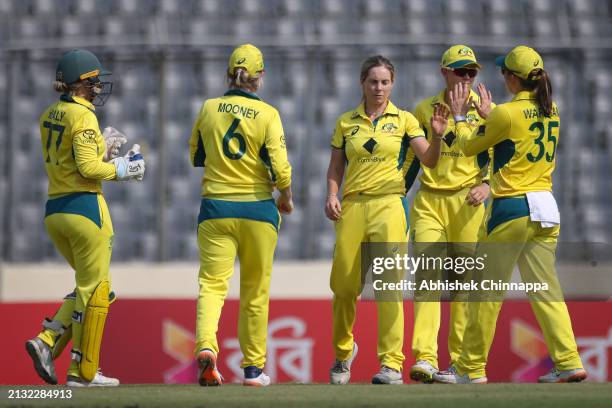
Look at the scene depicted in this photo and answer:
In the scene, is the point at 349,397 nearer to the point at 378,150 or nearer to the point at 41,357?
the point at 378,150

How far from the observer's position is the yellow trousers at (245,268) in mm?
7461

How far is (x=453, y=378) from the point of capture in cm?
763

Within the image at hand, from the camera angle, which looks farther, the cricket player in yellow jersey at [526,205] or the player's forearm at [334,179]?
the player's forearm at [334,179]

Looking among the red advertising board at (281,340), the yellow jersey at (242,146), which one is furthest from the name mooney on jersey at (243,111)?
the red advertising board at (281,340)

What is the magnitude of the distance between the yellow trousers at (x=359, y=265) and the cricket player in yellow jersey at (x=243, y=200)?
493mm

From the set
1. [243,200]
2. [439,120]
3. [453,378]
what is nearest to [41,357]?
[243,200]

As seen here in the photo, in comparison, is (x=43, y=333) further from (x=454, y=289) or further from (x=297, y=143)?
(x=297, y=143)

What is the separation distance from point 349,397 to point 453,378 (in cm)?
121

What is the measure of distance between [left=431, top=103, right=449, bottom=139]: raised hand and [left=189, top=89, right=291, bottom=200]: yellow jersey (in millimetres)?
876

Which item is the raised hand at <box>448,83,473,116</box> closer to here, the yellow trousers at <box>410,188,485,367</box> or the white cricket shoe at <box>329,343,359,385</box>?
the yellow trousers at <box>410,188,485,367</box>

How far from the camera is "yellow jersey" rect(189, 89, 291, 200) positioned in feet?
24.5

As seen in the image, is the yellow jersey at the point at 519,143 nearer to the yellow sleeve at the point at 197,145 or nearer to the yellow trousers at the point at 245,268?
the yellow trousers at the point at 245,268

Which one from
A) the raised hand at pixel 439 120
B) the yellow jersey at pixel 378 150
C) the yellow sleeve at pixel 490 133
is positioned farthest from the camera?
the yellow jersey at pixel 378 150

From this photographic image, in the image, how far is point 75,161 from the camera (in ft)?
24.3
